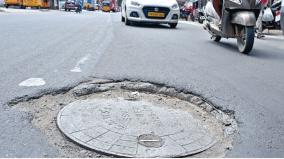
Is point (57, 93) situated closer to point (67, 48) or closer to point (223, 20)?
point (67, 48)

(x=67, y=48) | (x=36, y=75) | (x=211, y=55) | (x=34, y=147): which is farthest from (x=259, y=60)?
(x=34, y=147)

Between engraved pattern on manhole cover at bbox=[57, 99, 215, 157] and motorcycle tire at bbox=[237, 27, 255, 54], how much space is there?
4.02 metres

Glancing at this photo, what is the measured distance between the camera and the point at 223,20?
798cm

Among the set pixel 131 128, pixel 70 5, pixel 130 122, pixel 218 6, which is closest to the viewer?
pixel 131 128

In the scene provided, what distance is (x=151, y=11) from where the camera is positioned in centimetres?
1299

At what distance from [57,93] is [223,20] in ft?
16.7

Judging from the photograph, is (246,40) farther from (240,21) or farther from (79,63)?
(79,63)

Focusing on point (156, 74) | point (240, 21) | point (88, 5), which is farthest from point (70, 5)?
point (156, 74)

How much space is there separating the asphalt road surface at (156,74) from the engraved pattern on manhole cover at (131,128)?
11.5 inches

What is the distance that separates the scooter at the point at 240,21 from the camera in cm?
705

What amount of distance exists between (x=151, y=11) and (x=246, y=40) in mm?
6360

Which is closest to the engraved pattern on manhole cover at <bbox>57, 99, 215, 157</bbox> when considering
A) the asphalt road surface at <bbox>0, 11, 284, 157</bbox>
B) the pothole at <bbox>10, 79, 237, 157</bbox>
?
the pothole at <bbox>10, 79, 237, 157</bbox>

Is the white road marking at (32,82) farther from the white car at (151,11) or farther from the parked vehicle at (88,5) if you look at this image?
the parked vehicle at (88,5)

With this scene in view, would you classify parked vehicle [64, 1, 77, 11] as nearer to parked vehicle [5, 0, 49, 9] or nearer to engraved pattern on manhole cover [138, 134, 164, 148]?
parked vehicle [5, 0, 49, 9]
